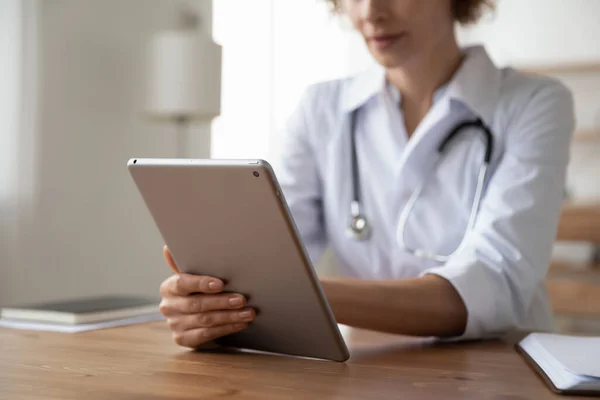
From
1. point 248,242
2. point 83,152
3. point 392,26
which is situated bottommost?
point 83,152

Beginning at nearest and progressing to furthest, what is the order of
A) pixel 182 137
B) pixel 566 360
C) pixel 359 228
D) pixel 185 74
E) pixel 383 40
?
1. pixel 566 360
2. pixel 383 40
3. pixel 359 228
4. pixel 185 74
5. pixel 182 137

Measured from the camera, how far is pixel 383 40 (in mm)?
1389

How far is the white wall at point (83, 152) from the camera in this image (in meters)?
2.55

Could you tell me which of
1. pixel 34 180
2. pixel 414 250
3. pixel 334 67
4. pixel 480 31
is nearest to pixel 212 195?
pixel 414 250

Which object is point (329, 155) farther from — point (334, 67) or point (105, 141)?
point (334, 67)

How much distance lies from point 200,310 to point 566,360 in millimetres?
429

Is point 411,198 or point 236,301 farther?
point 411,198

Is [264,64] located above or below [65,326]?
above

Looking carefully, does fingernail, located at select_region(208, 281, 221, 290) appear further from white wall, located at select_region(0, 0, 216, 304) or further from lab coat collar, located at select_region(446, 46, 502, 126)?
white wall, located at select_region(0, 0, 216, 304)

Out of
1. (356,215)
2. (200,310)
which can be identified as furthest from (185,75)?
(200,310)

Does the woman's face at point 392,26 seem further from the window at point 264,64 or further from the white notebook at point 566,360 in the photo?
the window at point 264,64

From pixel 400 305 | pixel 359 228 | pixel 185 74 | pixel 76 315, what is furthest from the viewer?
pixel 185 74

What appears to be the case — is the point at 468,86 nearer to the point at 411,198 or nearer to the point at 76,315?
the point at 411,198

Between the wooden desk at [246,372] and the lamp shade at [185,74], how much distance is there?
5.76 ft
